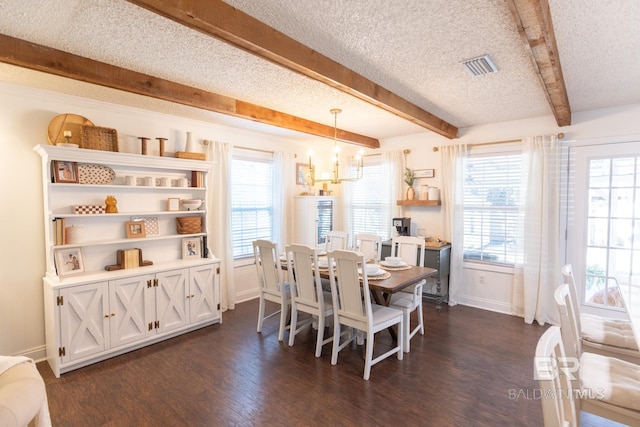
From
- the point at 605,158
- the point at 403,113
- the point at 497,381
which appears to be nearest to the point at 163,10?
the point at 403,113

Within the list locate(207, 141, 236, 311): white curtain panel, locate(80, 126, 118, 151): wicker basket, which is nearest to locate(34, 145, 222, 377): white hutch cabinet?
locate(80, 126, 118, 151): wicker basket

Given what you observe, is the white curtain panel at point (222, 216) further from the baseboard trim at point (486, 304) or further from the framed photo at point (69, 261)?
the baseboard trim at point (486, 304)

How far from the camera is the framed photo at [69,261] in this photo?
3.01 m

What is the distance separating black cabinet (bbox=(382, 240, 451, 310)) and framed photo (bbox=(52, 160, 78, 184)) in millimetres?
3901

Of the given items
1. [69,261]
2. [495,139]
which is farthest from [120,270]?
[495,139]

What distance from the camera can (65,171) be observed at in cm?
303

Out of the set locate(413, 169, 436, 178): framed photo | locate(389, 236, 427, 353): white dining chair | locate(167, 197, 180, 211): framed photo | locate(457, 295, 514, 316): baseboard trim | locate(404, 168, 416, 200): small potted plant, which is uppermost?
locate(413, 169, 436, 178): framed photo

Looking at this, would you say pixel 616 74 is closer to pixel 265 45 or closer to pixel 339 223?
pixel 265 45

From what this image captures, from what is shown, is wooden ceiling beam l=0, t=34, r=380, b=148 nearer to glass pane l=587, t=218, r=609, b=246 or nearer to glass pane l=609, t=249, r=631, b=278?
glass pane l=587, t=218, r=609, b=246

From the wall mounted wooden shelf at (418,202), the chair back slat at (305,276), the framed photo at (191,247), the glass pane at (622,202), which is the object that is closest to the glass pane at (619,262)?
the glass pane at (622,202)

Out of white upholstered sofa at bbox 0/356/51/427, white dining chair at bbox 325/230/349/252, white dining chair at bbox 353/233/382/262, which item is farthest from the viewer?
white dining chair at bbox 325/230/349/252

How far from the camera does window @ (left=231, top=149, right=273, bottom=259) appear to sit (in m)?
4.77

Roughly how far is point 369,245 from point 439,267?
3.26 feet

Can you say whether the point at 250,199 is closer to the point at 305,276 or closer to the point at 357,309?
the point at 305,276
